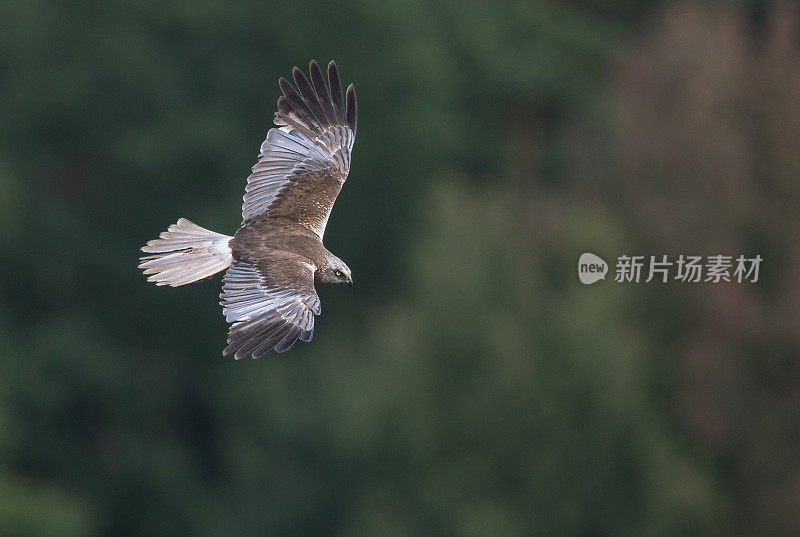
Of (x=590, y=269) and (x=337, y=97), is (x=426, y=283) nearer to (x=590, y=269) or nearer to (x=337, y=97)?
(x=590, y=269)

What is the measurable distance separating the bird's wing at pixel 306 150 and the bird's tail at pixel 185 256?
2.35 feet

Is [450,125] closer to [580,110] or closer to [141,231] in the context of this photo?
[580,110]

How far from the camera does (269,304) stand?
898 centimetres

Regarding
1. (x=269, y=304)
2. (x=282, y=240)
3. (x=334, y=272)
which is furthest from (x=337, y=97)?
(x=269, y=304)

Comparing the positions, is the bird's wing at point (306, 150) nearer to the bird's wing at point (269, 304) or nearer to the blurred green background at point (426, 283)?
the bird's wing at point (269, 304)

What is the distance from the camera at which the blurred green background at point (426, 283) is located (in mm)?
20734

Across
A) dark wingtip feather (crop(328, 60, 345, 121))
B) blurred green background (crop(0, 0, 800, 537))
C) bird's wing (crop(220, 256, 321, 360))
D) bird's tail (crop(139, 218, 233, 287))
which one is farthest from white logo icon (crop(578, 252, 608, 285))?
bird's wing (crop(220, 256, 321, 360))

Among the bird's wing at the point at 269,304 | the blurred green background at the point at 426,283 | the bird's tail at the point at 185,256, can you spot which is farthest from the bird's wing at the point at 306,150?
the blurred green background at the point at 426,283

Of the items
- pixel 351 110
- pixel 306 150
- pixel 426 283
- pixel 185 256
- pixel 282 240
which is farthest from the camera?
pixel 426 283

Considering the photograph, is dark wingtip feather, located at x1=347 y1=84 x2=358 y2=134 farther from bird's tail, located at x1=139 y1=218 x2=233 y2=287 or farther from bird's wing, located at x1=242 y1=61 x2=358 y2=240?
bird's tail, located at x1=139 y1=218 x2=233 y2=287

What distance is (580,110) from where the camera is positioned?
100 ft

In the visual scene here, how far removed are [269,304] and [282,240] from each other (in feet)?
2.80

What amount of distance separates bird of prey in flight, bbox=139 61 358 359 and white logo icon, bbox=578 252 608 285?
10089mm

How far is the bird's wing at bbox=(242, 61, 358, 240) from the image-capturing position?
34.2 ft
